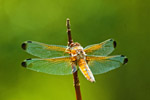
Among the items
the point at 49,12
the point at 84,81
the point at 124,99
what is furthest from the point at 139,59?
the point at 49,12

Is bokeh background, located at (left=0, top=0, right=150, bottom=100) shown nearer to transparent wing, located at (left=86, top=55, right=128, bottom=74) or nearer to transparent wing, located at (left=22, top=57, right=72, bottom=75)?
transparent wing, located at (left=86, top=55, right=128, bottom=74)

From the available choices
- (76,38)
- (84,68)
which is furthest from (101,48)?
(76,38)

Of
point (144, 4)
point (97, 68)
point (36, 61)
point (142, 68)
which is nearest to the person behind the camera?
point (36, 61)

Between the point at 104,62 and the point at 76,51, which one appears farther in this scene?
the point at 104,62

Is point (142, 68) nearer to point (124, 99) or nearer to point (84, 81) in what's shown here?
point (124, 99)

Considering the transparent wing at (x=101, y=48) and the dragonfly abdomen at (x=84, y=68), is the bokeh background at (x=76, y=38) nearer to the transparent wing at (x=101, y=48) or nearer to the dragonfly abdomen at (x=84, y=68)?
the transparent wing at (x=101, y=48)

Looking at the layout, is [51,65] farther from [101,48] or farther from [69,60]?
[101,48]

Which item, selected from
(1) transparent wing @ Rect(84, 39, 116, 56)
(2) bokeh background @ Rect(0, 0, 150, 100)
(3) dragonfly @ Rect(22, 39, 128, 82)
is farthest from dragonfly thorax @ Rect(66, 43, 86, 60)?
(2) bokeh background @ Rect(0, 0, 150, 100)

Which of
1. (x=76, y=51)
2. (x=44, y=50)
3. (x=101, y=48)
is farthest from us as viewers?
(x=101, y=48)
